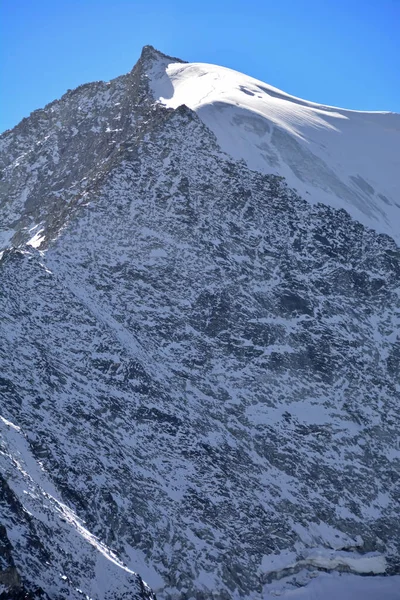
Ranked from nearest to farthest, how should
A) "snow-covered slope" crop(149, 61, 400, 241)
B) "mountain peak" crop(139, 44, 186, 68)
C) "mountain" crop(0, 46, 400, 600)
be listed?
"mountain" crop(0, 46, 400, 600), "snow-covered slope" crop(149, 61, 400, 241), "mountain peak" crop(139, 44, 186, 68)

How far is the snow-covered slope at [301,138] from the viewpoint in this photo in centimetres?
9544

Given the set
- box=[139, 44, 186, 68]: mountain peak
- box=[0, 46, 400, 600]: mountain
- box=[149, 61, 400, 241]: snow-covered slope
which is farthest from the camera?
box=[139, 44, 186, 68]: mountain peak

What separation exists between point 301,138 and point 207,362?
34.3 m

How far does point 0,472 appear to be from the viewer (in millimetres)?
48031

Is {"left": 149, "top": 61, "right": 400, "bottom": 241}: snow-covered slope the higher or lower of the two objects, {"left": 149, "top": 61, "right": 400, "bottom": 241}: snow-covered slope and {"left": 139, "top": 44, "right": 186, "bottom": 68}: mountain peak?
the lower

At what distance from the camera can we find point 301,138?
102938 mm

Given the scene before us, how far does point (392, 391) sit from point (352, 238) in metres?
16.7

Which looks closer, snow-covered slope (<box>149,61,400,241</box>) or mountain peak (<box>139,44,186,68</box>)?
snow-covered slope (<box>149,61,400,241</box>)

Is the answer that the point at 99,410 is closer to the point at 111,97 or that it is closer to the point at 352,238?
the point at 352,238

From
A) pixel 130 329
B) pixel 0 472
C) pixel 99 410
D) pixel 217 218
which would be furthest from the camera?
pixel 217 218

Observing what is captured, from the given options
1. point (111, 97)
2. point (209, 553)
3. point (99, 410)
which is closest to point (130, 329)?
point (99, 410)

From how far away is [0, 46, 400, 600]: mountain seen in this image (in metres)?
63.8

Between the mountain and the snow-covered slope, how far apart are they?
0.38 m

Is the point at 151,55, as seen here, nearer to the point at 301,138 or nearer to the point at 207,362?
the point at 301,138
